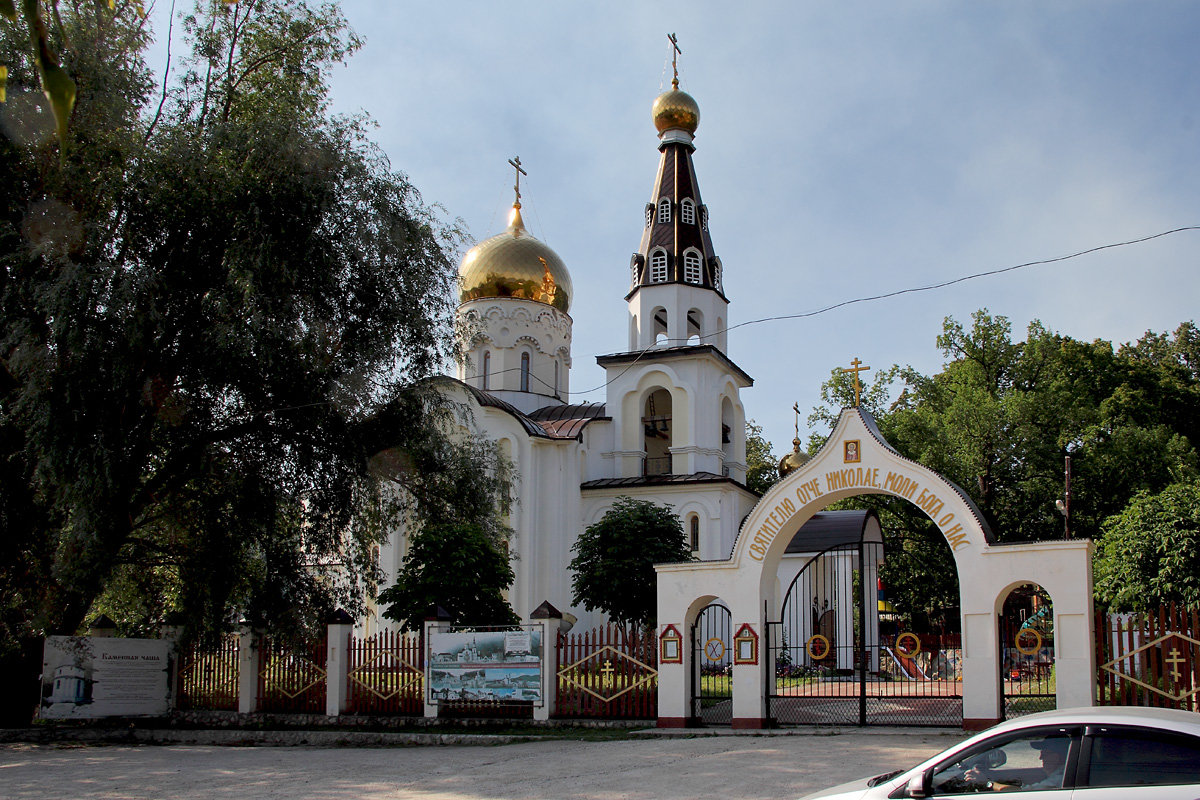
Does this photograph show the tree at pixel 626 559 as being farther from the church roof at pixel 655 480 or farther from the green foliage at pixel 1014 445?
the green foliage at pixel 1014 445

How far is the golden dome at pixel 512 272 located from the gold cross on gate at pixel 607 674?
20.8 meters

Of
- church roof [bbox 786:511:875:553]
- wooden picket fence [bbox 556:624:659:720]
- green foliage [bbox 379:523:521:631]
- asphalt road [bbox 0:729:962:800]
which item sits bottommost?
asphalt road [bbox 0:729:962:800]

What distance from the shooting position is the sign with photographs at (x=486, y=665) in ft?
50.9

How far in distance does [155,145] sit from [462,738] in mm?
9591

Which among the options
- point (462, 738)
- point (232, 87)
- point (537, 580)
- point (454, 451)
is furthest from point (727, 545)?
point (232, 87)

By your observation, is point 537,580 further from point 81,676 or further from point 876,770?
point 876,770

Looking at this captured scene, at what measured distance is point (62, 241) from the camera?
14883 millimetres

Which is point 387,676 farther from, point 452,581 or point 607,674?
point 452,581

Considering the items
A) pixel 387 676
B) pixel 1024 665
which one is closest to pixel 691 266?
pixel 387 676

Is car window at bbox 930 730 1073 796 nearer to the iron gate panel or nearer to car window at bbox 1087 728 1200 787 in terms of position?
car window at bbox 1087 728 1200 787

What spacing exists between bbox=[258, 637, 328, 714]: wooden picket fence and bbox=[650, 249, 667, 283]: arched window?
17723mm

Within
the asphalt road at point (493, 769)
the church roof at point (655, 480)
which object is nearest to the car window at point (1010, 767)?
the asphalt road at point (493, 769)

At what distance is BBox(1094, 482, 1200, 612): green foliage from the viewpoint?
18.6 meters

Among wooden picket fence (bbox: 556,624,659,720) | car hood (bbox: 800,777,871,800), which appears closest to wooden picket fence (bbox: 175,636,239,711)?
wooden picket fence (bbox: 556,624,659,720)
